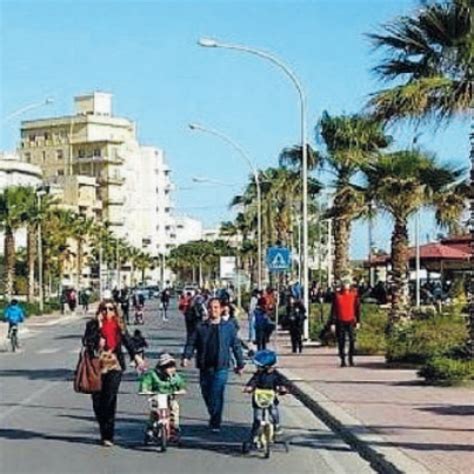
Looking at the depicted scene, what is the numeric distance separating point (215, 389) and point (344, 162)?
3038 cm

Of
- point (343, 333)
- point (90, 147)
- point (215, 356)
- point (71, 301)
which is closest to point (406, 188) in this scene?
point (343, 333)

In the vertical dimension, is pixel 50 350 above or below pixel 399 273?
below

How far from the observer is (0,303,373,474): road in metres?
13.1

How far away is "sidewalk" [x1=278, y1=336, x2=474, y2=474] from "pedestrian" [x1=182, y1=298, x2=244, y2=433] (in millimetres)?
1507

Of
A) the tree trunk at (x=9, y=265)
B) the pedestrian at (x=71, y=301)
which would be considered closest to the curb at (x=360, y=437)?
the tree trunk at (x=9, y=265)

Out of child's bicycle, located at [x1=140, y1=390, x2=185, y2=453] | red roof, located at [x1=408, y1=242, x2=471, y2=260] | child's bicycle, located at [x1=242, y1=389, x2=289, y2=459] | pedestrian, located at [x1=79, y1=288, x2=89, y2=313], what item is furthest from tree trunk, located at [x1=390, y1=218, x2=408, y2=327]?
pedestrian, located at [x1=79, y1=288, x2=89, y2=313]

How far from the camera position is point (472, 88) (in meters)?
22.7

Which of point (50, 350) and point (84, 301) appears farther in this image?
point (84, 301)

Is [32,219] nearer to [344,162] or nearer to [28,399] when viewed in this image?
[344,162]

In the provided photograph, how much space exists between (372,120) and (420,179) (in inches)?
496

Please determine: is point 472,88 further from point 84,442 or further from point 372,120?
point 84,442

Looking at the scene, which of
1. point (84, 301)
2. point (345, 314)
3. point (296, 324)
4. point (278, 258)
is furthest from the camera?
point (84, 301)

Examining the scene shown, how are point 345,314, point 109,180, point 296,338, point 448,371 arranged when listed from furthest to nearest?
1. point 109,180
2. point 296,338
3. point 345,314
4. point 448,371

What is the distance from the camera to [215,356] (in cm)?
1627
